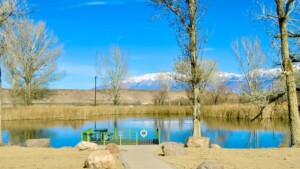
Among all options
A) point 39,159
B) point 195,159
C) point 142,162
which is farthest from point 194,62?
point 39,159

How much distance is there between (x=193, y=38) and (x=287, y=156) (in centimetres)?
836

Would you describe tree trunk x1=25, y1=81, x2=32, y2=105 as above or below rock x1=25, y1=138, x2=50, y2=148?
above

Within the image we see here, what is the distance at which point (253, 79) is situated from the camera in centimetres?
4394

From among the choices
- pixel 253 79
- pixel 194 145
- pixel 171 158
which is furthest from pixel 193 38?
pixel 253 79

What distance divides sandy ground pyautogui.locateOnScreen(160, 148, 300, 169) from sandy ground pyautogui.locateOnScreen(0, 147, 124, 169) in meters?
2.13

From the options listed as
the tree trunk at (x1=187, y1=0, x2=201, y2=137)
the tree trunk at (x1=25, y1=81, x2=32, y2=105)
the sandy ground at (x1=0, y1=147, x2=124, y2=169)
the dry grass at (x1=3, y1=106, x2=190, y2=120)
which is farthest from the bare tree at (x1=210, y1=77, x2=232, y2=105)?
the sandy ground at (x1=0, y1=147, x2=124, y2=169)

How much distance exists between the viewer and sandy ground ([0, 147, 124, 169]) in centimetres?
1087

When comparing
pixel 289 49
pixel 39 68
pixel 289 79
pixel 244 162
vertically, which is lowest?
pixel 244 162

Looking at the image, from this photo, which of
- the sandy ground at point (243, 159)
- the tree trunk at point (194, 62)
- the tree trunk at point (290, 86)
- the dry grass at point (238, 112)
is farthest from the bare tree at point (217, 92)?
the sandy ground at point (243, 159)

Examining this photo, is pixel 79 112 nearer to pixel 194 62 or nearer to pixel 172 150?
pixel 194 62

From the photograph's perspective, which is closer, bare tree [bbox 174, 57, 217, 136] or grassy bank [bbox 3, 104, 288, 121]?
bare tree [bbox 174, 57, 217, 136]

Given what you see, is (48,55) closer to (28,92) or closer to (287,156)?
(28,92)

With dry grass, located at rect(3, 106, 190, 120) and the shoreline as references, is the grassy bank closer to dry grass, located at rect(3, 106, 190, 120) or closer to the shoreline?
dry grass, located at rect(3, 106, 190, 120)

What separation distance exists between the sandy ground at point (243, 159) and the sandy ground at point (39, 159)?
2.13m
